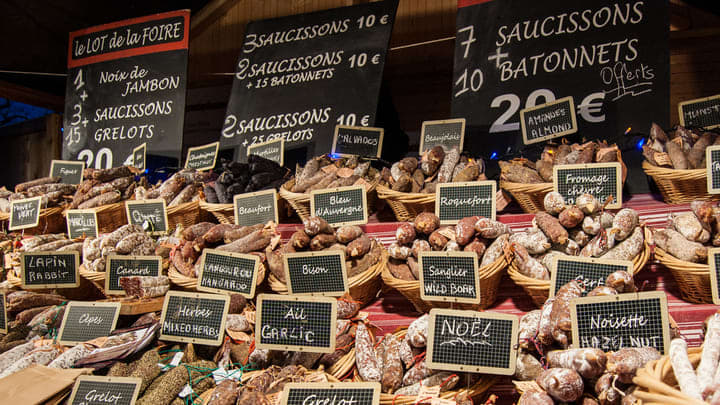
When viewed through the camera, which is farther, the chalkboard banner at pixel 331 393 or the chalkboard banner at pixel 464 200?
the chalkboard banner at pixel 464 200

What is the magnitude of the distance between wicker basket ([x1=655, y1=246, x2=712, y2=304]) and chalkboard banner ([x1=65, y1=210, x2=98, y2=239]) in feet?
10.1

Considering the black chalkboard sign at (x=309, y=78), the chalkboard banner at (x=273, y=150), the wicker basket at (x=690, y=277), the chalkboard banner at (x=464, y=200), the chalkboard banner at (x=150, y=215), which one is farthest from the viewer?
the black chalkboard sign at (x=309, y=78)

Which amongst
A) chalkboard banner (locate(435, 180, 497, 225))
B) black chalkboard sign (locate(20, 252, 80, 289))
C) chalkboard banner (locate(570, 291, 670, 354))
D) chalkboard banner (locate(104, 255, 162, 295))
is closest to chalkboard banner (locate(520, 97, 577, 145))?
chalkboard banner (locate(435, 180, 497, 225))

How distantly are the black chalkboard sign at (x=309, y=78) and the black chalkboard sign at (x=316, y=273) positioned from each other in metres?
1.49

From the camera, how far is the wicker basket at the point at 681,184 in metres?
2.18

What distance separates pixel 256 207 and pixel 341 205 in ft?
1.81

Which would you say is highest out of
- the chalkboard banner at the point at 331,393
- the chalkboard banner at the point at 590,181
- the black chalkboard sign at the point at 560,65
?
the black chalkboard sign at the point at 560,65

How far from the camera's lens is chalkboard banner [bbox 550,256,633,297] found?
1780mm

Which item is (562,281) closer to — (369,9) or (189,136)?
(369,9)

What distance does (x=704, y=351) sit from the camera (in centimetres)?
137

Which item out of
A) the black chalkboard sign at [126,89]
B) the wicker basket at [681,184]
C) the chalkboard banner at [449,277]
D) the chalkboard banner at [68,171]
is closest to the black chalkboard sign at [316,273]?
the chalkboard banner at [449,277]

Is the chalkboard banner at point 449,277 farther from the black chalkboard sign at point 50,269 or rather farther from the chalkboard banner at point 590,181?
the black chalkboard sign at point 50,269

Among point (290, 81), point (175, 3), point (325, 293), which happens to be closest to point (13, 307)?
point (325, 293)

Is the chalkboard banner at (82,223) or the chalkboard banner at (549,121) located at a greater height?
the chalkboard banner at (549,121)
